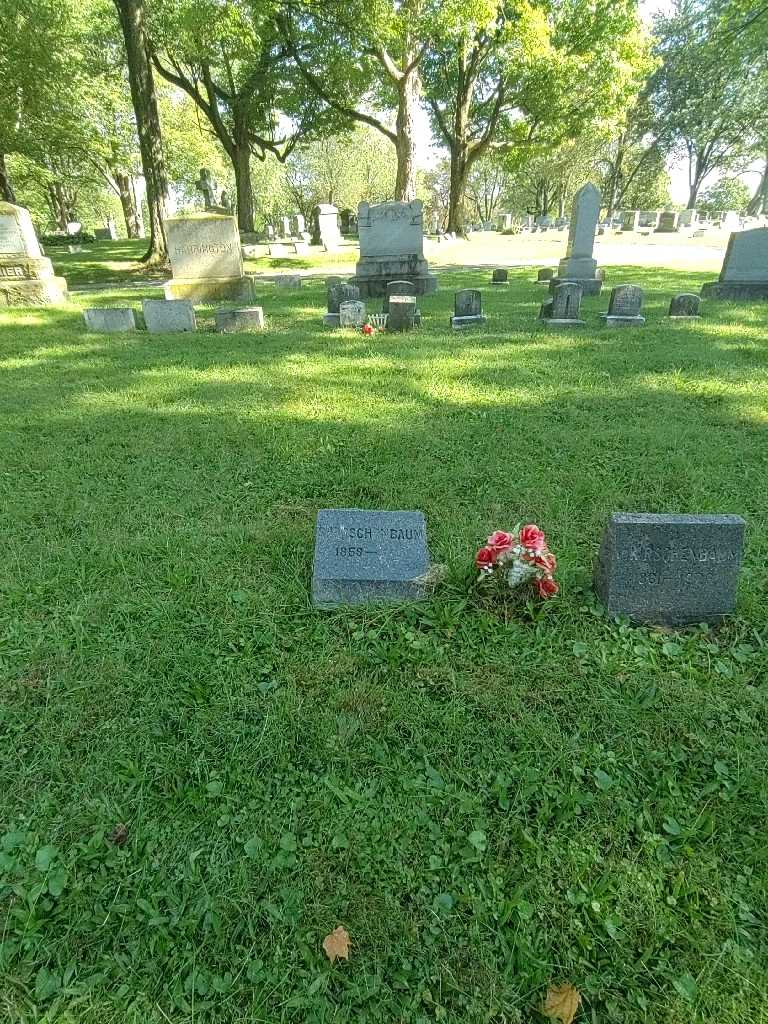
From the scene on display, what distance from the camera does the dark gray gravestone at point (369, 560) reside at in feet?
8.55

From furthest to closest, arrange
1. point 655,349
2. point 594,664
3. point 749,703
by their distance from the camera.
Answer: point 655,349
point 594,664
point 749,703

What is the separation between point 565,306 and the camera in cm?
848

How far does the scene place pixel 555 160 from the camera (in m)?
42.5

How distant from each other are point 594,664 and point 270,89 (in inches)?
1002

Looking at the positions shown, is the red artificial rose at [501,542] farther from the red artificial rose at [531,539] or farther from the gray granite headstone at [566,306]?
the gray granite headstone at [566,306]

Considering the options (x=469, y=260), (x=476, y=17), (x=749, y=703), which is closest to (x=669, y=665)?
(x=749, y=703)

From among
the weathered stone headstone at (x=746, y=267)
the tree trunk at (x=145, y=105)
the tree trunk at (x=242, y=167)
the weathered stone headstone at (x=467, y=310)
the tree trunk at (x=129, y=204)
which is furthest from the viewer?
the tree trunk at (x=129, y=204)

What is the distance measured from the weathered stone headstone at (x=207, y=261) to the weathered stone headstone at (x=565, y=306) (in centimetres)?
653

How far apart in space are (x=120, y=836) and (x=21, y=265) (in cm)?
1195

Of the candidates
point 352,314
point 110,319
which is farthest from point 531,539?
point 110,319

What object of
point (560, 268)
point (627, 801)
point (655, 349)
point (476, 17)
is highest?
point (476, 17)

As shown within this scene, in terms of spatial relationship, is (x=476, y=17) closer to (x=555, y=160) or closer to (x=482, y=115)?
(x=482, y=115)

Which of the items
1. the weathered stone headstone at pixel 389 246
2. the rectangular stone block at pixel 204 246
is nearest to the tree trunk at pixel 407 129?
the weathered stone headstone at pixel 389 246

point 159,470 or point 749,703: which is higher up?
point 159,470
